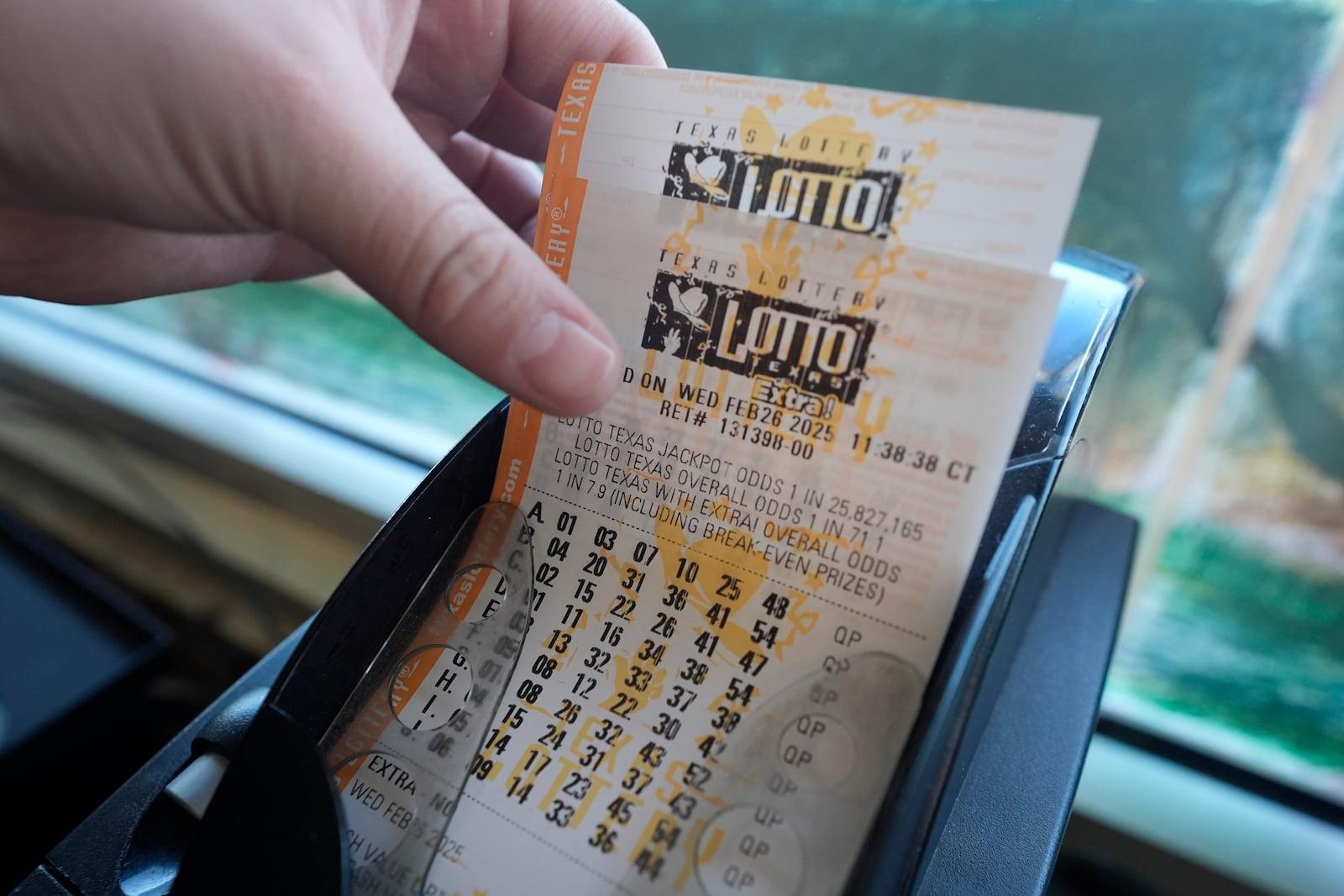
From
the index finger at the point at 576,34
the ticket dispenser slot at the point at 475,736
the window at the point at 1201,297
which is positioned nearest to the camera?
the ticket dispenser slot at the point at 475,736

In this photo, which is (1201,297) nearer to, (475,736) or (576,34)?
(576,34)

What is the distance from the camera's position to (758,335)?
375 mm

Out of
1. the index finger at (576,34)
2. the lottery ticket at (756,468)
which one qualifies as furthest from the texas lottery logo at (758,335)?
the index finger at (576,34)

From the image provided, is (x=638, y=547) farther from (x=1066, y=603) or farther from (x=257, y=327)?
(x=257, y=327)

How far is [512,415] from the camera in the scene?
1.43 ft

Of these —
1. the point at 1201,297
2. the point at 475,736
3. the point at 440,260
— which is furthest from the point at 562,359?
the point at 1201,297

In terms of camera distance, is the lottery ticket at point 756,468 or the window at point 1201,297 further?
the window at point 1201,297

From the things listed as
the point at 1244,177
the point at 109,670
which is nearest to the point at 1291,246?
the point at 1244,177

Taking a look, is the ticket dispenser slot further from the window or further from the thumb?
the window

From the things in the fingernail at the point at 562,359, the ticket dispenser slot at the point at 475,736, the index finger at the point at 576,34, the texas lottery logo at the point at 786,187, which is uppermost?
the index finger at the point at 576,34

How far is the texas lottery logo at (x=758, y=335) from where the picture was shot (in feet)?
1.17

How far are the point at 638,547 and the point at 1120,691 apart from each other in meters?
0.64

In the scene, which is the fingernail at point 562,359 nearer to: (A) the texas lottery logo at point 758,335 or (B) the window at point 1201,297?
(A) the texas lottery logo at point 758,335

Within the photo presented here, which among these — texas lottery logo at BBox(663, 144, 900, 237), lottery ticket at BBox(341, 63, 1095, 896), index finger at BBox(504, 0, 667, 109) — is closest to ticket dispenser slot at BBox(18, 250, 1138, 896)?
lottery ticket at BBox(341, 63, 1095, 896)
